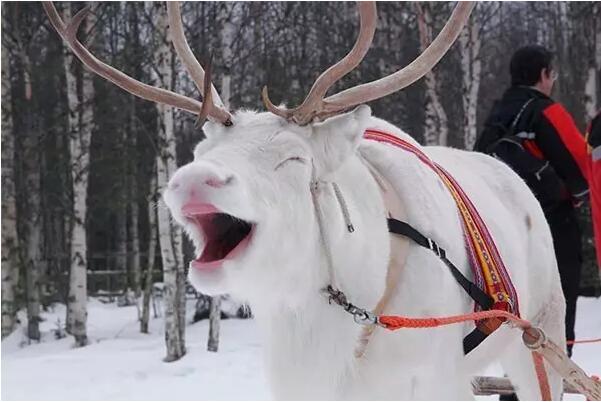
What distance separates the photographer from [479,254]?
2572 millimetres

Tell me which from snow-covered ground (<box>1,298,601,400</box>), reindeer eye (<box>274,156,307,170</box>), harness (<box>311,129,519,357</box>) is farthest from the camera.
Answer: snow-covered ground (<box>1,298,601,400</box>)

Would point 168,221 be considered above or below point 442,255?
below

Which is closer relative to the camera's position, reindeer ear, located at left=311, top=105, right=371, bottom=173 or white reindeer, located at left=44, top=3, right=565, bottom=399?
white reindeer, located at left=44, top=3, right=565, bottom=399

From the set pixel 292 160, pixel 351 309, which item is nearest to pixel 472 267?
pixel 351 309

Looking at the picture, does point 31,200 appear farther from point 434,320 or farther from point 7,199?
point 434,320

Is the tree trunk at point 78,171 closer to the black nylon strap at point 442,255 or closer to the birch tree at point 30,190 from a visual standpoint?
the birch tree at point 30,190

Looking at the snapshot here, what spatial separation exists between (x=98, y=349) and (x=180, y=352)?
1568mm

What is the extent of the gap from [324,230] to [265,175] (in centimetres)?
31

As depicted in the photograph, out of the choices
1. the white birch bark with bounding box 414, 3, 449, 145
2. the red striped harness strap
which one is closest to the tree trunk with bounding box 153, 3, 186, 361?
the white birch bark with bounding box 414, 3, 449, 145

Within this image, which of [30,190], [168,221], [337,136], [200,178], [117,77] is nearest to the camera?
[200,178]

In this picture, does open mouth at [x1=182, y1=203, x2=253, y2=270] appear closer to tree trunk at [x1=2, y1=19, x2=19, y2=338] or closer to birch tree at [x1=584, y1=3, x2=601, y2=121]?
tree trunk at [x1=2, y1=19, x2=19, y2=338]

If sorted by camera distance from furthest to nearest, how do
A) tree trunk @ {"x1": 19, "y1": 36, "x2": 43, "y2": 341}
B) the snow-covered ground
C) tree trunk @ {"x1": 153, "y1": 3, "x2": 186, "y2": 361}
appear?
tree trunk @ {"x1": 19, "y1": 36, "x2": 43, "y2": 341}, tree trunk @ {"x1": 153, "y1": 3, "x2": 186, "y2": 361}, the snow-covered ground

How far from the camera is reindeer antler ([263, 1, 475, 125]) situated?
1966mm

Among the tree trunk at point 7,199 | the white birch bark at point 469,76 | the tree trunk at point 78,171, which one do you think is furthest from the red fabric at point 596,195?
the tree trunk at point 7,199
